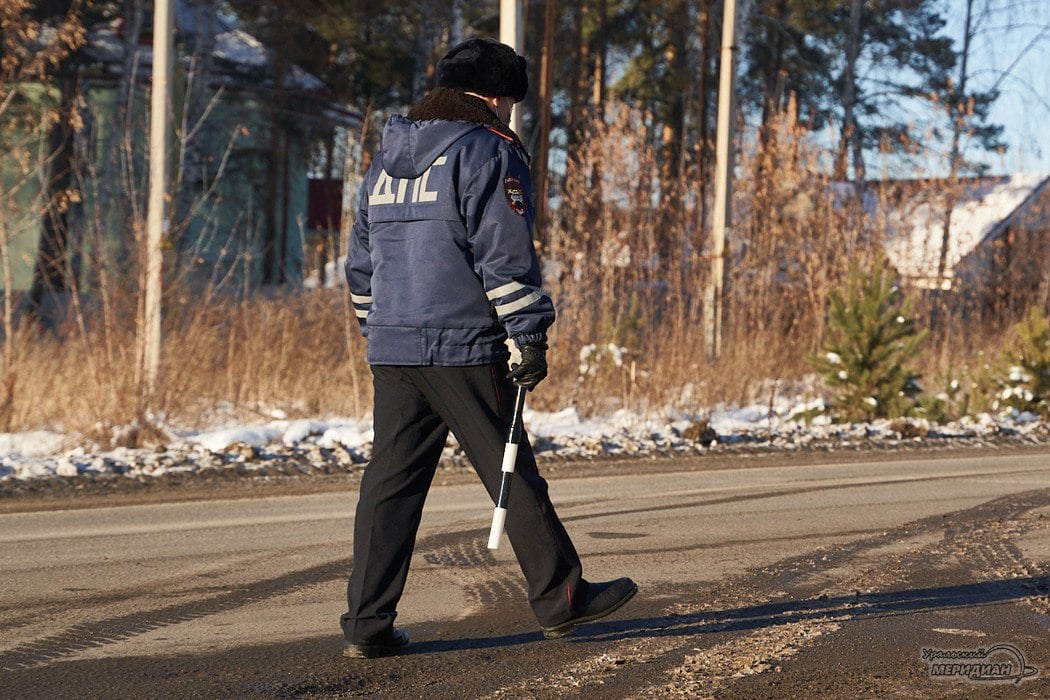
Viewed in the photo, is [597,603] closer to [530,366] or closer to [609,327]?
[530,366]

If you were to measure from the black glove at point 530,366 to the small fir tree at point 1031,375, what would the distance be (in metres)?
11.3

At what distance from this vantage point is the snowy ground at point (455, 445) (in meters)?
9.44

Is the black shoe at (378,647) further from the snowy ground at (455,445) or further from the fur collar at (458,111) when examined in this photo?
the snowy ground at (455,445)

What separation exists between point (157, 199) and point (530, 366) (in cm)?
798

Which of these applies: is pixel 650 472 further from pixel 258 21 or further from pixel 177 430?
pixel 258 21

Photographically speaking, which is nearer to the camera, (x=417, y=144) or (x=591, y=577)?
(x=417, y=144)

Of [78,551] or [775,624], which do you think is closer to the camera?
[775,624]

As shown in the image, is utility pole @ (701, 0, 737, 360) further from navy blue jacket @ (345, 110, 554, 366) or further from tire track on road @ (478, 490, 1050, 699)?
navy blue jacket @ (345, 110, 554, 366)

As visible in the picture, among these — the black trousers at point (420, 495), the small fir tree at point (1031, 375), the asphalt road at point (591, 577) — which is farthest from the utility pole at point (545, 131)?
the black trousers at point (420, 495)

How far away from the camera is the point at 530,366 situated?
14.0 ft

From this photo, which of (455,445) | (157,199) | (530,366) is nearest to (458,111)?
(530,366)

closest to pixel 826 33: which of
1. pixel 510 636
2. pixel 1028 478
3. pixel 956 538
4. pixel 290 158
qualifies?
pixel 290 158

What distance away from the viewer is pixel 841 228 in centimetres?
1928

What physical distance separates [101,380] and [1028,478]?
702cm
